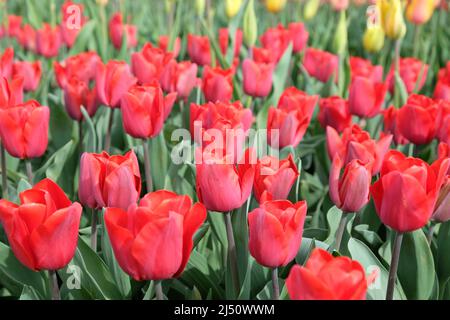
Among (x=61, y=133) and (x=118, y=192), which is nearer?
(x=118, y=192)

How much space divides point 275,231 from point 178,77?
1117mm

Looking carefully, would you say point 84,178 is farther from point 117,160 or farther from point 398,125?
point 398,125

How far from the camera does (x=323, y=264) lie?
795 millimetres

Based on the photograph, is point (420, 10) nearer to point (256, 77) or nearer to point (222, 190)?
point (256, 77)

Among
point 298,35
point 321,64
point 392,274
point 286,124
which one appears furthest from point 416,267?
point 298,35

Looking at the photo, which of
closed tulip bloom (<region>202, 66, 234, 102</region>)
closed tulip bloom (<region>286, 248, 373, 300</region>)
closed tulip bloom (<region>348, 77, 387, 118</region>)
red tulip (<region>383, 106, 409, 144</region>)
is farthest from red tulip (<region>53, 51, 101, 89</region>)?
closed tulip bloom (<region>286, 248, 373, 300</region>)

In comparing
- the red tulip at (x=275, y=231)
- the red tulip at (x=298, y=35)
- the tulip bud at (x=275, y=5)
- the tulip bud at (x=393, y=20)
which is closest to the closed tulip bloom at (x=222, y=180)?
the red tulip at (x=275, y=231)

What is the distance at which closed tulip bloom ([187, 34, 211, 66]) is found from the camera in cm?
254

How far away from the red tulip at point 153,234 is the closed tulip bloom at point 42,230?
0.26 ft

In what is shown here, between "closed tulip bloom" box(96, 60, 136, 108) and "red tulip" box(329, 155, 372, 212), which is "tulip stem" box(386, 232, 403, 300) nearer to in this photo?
"red tulip" box(329, 155, 372, 212)

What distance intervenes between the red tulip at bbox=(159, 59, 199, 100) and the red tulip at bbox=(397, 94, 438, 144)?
68cm
